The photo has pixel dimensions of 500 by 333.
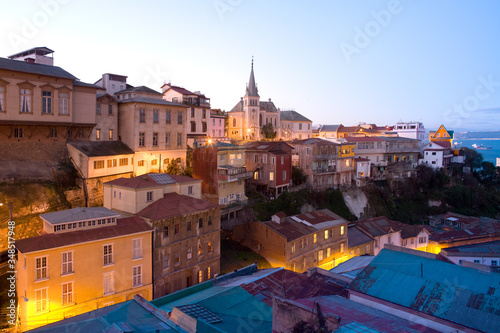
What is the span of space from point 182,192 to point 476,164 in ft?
215


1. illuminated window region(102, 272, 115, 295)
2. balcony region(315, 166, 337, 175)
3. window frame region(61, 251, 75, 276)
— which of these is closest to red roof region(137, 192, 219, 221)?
illuminated window region(102, 272, 115, 295)

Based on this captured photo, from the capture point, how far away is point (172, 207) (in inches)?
967

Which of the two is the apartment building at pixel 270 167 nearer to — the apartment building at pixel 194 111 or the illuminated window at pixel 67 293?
the apartment building at pixel 194 111

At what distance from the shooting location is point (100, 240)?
19.9m

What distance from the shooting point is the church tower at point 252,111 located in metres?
63.1

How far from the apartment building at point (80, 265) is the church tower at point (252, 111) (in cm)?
4202

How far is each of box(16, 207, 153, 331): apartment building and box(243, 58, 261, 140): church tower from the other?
138 ft

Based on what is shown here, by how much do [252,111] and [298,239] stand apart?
36.7 m

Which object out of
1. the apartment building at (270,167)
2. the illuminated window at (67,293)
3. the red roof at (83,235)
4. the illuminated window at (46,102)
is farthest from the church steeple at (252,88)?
the illuminated window at (67,293)

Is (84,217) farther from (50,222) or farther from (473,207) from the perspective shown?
(473,207)

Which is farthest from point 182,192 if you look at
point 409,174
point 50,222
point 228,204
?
point 409,174

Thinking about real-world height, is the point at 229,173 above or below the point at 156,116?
below

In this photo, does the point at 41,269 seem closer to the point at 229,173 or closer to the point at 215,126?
the point at 229,173

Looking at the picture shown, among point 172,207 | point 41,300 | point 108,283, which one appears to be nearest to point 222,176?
point 172,207
